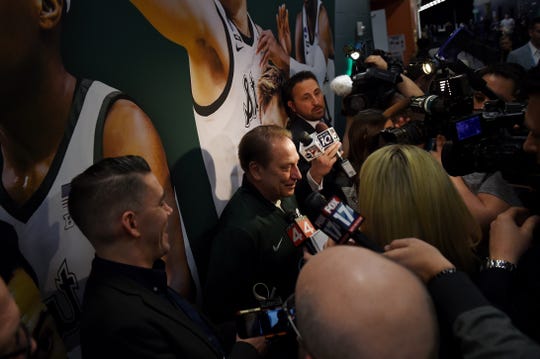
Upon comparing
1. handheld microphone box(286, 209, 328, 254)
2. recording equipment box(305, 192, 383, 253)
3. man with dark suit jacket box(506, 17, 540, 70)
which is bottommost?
handheld microphone box(286, 209, 328, 254)

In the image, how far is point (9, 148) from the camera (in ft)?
4.14

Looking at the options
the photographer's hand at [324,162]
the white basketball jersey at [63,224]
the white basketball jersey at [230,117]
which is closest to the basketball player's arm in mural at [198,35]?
the white basketball jersey at [230,117]

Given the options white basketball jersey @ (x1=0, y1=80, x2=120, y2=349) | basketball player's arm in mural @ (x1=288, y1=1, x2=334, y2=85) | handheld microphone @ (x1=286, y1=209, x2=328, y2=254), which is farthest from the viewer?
basketball player's arm in mural @ (x1=288, y1=1, x2=334, y2=85)

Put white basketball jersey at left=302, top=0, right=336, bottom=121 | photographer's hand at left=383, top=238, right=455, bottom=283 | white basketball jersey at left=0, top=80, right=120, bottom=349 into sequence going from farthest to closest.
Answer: white basketball jersey at left=302, top=0, right=336, bottom=121 → white basketball jersey at left=0, top=80, right=120, bottom=349 → photographer's hand at left=383, top=238, right=455, bottom=283

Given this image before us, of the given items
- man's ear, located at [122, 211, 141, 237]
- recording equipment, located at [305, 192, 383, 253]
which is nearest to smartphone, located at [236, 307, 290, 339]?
recording equipment, located at [305, 192, 383, 253]

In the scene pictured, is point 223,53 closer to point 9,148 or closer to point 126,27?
point 126,27

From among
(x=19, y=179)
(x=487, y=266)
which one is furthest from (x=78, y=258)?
(x=487, y=266)

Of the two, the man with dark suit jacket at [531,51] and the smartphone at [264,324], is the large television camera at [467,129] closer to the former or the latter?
the smartphone at [264,324]

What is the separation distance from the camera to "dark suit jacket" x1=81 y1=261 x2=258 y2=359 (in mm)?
1221

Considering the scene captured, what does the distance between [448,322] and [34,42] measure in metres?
1.43

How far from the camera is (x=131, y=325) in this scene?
1.24m

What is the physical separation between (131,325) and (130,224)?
0.32 meters

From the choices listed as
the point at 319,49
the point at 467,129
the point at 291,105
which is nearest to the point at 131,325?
the point at 467,129

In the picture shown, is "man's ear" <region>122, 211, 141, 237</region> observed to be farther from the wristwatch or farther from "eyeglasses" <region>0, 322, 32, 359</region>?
the wristwatch
